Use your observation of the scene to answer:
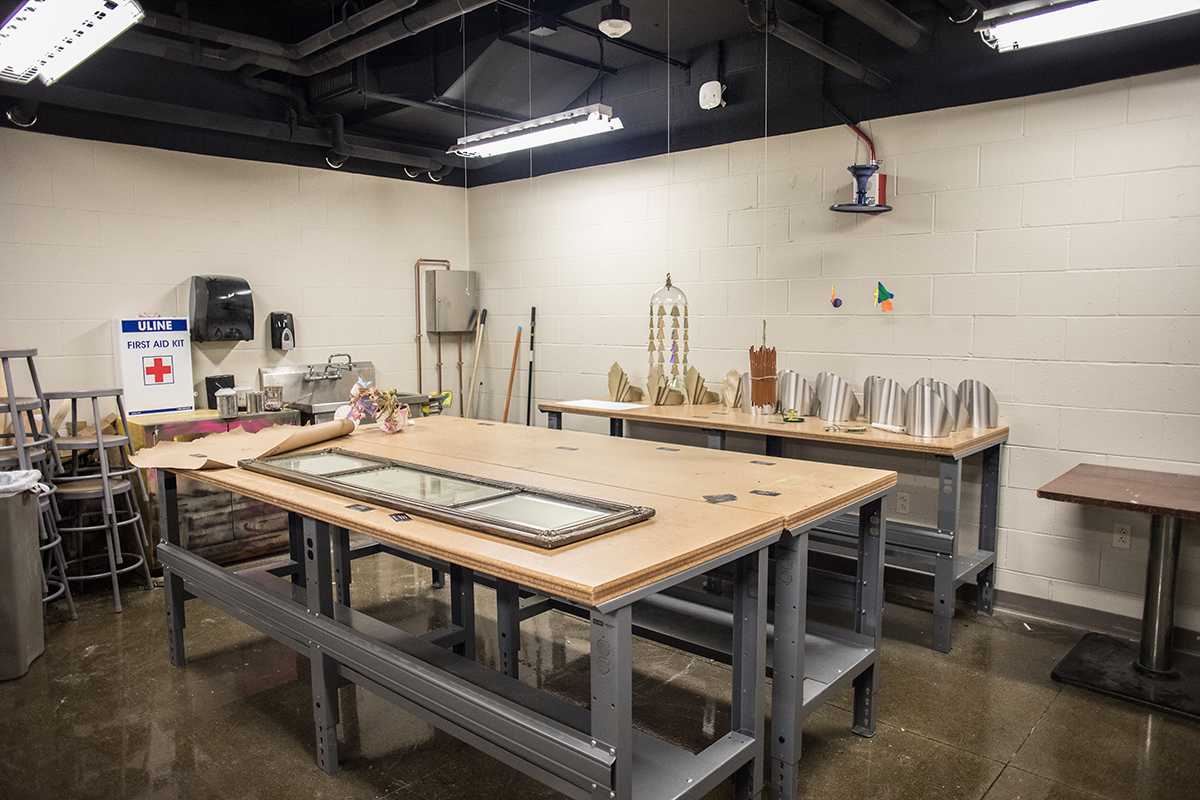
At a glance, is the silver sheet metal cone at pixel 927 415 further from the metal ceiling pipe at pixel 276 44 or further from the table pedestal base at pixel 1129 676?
the metal ceiling pipe at pixel 276 44

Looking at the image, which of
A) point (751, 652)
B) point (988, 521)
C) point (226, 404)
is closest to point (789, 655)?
point (751, 652)

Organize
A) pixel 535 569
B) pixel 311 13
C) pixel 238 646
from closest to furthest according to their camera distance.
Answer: pixel 535 569
pixel 238 646
pixel 311 13

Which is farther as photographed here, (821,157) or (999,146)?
(821,157)

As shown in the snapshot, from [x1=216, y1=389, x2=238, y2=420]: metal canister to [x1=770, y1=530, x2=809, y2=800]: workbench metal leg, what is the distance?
3572 millimetres

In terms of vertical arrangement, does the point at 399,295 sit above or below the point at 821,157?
below

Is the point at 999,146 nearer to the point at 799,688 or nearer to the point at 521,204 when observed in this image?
the point at 799,688

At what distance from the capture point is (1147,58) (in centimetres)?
320

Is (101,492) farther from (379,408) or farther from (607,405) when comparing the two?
(607,405)

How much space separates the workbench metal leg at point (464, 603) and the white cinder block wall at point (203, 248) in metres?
2.86

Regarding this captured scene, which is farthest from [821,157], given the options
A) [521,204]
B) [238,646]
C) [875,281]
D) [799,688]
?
[238,646]

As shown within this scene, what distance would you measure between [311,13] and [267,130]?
78 centimetres

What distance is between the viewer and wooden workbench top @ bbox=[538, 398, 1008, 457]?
3293 mm

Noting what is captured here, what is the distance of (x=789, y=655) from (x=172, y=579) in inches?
99.0

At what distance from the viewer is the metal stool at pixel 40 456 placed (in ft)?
11.2
